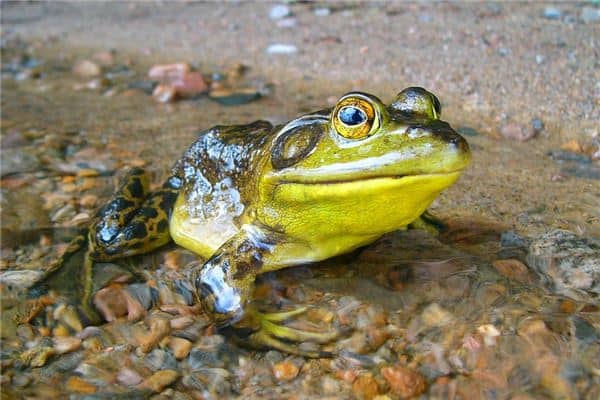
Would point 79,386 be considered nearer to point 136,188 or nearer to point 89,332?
point 89,332

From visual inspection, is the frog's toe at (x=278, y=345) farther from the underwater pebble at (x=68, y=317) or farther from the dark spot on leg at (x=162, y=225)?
the dark spot on leg at (x=162, y=225)

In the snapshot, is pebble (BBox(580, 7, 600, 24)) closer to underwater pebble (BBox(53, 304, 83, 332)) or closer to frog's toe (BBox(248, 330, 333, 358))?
frog's toe (BBox(248, 330, 333, 358))

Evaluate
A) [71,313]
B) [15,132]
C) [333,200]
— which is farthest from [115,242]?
[15,132]

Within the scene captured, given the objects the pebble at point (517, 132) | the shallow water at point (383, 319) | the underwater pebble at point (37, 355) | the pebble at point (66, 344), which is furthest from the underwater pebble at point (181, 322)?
the pebble at point (517, 132)

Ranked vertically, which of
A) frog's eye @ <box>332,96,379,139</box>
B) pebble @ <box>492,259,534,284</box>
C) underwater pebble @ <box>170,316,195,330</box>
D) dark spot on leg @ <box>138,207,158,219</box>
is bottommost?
underwater pebble @ <box>170,316,195,330</box>

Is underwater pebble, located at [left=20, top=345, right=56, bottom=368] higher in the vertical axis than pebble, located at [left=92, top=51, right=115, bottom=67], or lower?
lower

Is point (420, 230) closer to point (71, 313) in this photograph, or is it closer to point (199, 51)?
point (71, 313)

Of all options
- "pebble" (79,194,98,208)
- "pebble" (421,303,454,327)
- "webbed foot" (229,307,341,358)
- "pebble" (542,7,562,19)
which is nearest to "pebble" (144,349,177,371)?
"webbed foot" (229,307,341,358)
